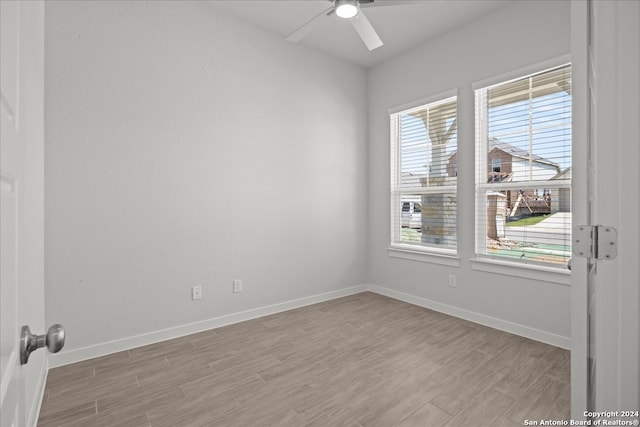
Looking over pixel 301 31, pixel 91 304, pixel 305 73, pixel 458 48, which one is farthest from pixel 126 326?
pixel 458 48

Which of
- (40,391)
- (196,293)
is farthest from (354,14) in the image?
(40,391)

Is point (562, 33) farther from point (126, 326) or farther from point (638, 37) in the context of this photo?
point (126, 326)

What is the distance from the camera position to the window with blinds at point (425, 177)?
11.2ft

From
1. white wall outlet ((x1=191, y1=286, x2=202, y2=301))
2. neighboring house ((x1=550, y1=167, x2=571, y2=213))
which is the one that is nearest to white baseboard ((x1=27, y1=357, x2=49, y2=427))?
white wall outlet ((x1=191, y1=286, x2=202, y2=301))

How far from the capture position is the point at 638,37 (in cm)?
76

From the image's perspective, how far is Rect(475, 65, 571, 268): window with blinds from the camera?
261 centimetres

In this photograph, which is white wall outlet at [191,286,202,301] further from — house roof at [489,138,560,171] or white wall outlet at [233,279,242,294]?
house roof at [489,138,560,171]

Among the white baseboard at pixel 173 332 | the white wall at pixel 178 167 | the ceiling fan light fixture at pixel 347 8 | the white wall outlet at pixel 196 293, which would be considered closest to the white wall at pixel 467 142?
the white wall at pixel 178 167

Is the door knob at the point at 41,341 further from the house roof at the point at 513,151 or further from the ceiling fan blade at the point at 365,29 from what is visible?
the house roof at the point at 513,151

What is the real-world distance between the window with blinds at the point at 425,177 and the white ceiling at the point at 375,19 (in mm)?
728

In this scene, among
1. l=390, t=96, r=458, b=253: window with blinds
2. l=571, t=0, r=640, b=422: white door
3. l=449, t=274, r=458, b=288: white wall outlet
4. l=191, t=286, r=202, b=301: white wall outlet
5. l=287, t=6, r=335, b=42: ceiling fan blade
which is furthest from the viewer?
l=390, t=96, r=458, b=253: window with blinds

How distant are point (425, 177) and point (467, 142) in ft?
2.06

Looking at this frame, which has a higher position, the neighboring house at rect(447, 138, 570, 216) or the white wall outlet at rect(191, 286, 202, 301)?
the neighboring house at rect(447, 138, 570, 216)

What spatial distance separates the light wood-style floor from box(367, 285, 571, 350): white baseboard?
0.08 m
